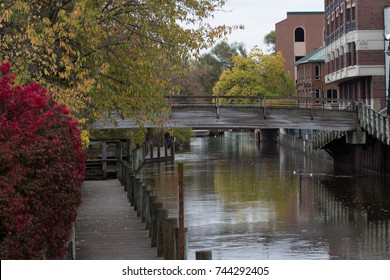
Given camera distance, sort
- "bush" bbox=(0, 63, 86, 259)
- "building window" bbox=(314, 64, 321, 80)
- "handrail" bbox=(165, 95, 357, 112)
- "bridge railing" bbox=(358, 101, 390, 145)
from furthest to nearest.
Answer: "building window" bbox=(314, 64, 321, 80) < "bridge railing" bbox=(358, 101, 390, 145) < "handrail" bbox=(165, 95, 357, 112) < "bush" bbox=(0, 63, 86, 259)

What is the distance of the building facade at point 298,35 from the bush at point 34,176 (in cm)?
11167

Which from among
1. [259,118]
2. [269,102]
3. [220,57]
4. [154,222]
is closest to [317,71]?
[269,102]

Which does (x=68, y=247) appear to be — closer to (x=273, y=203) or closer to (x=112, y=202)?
(x=112, y=202)

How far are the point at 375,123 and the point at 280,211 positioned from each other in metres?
16.2

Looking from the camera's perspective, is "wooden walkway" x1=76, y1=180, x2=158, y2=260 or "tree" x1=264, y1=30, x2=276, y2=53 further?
"tree" x1=264, y1=30, x2=276, y2=53

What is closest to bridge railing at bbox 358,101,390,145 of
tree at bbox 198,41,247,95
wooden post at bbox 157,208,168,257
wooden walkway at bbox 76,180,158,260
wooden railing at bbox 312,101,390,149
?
wooden railing at bbox 312,101,390,149

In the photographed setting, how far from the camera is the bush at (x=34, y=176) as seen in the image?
12.5 meters

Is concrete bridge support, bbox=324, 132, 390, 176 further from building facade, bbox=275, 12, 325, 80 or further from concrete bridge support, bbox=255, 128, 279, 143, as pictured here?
building facade, bbox=275, 12, 325, 80

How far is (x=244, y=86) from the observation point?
109 metres

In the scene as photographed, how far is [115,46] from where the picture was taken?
1012 inches

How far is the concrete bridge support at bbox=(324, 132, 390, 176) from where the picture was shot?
2179 inches

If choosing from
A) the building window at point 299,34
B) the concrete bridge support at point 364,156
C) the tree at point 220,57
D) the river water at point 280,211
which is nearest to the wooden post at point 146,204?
the river water at point 280,211

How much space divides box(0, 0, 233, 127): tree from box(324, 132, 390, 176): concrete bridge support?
1153 inches

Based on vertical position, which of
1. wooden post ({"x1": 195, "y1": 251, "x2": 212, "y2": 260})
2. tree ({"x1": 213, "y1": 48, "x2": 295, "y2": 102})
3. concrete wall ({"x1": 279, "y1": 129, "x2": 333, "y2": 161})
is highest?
tree ({"x1": 213, "y1": 48, "x2": 295, "y2": 102})
